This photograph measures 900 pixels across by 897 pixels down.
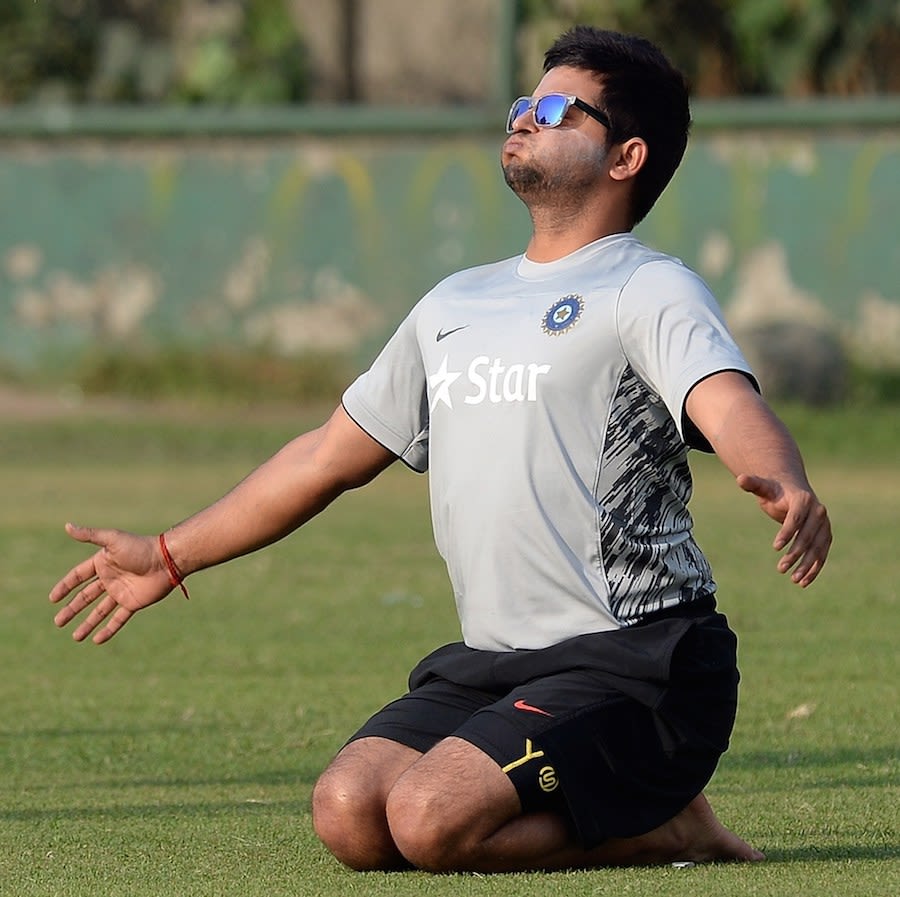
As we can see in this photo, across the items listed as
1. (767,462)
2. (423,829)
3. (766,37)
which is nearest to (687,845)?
(423,829)

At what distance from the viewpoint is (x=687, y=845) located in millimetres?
4719

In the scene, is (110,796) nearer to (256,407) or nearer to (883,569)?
(883,569)

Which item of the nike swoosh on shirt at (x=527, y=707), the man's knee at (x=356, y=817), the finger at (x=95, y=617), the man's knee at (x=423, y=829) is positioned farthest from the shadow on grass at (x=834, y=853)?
the finger at (x=95, y=617)

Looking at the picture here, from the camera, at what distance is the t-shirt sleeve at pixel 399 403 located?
5.11m

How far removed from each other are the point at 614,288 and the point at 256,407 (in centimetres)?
1484

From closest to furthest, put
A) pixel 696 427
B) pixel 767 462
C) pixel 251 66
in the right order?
1. pixel 767 462
2. pixel 696 427
3. pixel 251 66

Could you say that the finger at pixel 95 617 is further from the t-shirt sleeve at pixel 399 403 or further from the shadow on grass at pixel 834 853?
the shadow on grass at pixel 834 853

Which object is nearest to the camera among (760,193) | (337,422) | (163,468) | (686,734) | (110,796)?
(686,734)

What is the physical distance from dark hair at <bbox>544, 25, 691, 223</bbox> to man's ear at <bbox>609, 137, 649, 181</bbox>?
0.02m

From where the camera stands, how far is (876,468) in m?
16.0

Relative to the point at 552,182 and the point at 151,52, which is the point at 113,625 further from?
the point at 151,52

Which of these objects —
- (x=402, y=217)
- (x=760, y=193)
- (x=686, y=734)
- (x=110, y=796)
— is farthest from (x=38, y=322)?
(x=686, y=734)

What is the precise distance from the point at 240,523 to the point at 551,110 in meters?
1.21

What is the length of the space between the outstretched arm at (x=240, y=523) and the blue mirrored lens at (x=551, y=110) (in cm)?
84
